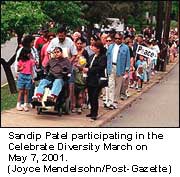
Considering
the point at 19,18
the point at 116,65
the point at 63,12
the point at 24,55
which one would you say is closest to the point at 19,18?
the point at 19,18

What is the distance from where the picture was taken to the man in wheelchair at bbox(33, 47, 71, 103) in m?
9.54

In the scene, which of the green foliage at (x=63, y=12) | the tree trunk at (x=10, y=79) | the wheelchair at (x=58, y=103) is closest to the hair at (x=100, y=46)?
the wheelchair at (x=58, y=103)

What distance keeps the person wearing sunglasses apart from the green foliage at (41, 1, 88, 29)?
6977 mm

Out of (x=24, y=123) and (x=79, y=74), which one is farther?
(x=79, y=74)

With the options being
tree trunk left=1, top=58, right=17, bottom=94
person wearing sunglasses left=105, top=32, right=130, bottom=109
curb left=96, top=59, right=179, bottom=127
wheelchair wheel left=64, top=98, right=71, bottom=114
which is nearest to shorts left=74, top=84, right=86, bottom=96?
wheelchair wheel left=64, top=98, right=71, bottom=114

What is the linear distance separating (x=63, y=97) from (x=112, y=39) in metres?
2.94

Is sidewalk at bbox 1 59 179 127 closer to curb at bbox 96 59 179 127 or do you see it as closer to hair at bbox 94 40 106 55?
curb at bbox 96 59 179 127

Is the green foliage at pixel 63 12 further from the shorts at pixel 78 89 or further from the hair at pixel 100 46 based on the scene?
the hair at pixel 100 46

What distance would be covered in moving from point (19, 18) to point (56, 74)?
448 cm

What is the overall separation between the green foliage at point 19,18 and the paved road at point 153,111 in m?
3.40

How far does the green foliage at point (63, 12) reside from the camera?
18.5 meters

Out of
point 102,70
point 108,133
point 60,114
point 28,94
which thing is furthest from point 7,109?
point 108,133

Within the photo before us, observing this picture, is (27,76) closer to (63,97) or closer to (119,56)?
(63,97)

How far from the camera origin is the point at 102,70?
394 inches
